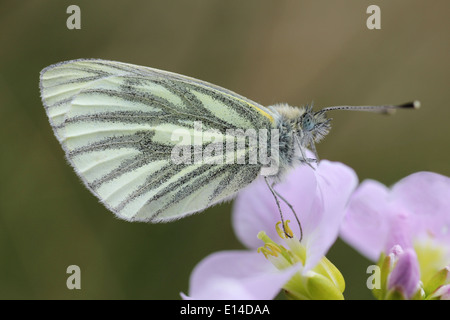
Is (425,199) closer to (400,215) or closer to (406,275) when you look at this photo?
(400,215)

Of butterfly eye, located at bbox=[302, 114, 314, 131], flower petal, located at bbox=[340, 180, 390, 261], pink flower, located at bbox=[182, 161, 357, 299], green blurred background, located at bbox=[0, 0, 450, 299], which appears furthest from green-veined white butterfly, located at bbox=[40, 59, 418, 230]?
green blurred background, located at bbox=[0, 0, 450, 299]

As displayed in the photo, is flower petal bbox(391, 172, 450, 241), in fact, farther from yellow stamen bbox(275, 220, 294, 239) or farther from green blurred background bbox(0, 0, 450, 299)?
green blurred background bbox(0, 0, 450, 299)

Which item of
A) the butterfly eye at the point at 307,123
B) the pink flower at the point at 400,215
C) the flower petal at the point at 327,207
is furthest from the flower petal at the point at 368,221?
the butterfly eye at the point at 307,123

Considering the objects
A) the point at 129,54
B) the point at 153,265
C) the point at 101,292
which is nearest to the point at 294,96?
the point at 129,54

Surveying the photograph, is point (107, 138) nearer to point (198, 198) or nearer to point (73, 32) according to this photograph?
point (198, 198)

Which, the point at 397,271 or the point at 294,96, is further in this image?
the point at 294,96

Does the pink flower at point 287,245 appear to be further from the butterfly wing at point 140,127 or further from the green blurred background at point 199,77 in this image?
the green blurred background at point 199,77
